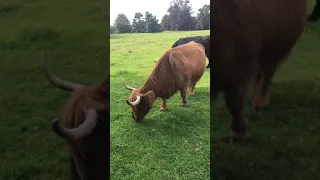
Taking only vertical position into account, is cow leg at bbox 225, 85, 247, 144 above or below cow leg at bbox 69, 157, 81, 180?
above

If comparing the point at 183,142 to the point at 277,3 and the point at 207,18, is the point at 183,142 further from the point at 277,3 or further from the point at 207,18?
the point at 277,3

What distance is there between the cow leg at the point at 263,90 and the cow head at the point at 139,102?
813 mm

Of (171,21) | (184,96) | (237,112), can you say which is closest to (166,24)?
(171,21)

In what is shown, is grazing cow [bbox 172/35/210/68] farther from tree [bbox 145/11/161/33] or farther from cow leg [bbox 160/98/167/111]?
cow leg [bbox 160/98/167/111]

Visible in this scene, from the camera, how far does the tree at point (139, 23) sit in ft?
10.2

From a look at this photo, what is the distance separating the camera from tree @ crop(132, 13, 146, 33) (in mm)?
3122

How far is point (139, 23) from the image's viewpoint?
3.15m

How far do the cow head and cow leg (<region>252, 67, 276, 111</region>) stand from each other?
2.67ft

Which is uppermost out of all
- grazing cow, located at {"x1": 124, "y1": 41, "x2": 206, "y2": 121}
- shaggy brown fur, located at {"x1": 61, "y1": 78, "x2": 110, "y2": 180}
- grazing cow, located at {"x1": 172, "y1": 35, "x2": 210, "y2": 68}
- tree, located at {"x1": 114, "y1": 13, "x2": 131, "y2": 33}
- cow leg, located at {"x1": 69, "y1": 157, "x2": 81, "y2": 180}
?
tree, located at {"x1": 114, "y1": 13, "x2": 131, "y2": 33}

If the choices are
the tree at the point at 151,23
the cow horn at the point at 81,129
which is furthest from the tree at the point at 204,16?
the cow horn at the point at 81,129

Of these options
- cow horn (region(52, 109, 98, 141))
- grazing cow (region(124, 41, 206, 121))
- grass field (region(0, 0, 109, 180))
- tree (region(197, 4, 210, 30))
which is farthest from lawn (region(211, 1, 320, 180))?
grass field (region(0, 0, 109, 180))

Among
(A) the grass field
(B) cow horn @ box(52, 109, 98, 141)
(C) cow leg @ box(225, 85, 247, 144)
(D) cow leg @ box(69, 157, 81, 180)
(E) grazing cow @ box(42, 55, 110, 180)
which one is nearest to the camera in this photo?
(B) cow horn @ box(52, 109, 98, 141)

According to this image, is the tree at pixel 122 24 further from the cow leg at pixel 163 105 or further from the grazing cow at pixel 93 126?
the cow leg at pixel 163 105

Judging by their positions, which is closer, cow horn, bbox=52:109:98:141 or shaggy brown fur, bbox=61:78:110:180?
cow horn, bbox=52:109:98:141
